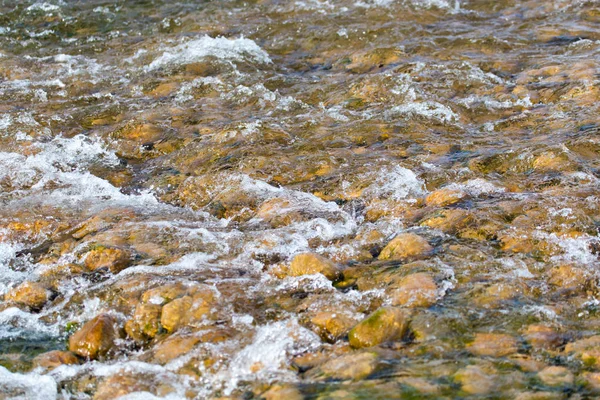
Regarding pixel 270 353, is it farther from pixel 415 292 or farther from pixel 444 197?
pixel 444 197

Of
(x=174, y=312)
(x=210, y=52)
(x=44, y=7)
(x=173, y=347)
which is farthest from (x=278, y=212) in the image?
(x=44, y=7)

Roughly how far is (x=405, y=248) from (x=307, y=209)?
3.01 ft

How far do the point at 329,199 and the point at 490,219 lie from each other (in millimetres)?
1165

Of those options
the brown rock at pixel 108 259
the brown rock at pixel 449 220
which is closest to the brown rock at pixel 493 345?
the brown rock at pixel 449 220

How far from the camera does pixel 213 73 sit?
7.46m

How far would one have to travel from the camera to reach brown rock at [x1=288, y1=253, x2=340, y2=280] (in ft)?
12.5

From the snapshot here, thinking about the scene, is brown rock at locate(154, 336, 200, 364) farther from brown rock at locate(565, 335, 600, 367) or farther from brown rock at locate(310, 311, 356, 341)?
brown rock at locate(565, 335, 600, 367)

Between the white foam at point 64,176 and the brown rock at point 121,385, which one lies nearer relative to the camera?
the brown rock at point 121,385

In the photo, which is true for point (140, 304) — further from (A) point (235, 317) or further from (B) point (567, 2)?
(B) point (567, 2)

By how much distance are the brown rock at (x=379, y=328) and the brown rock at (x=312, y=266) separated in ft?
1.84

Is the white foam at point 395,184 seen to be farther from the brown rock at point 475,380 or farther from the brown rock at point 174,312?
the brown rock at point 475,380

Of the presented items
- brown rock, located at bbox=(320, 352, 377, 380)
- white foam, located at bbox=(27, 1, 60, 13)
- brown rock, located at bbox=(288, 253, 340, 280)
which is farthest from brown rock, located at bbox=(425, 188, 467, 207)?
white foam, located at bbox=(27, 1, 60, 13)

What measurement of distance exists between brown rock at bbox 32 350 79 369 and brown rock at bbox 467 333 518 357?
6.31ft

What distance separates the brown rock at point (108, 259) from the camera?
4.09 m
